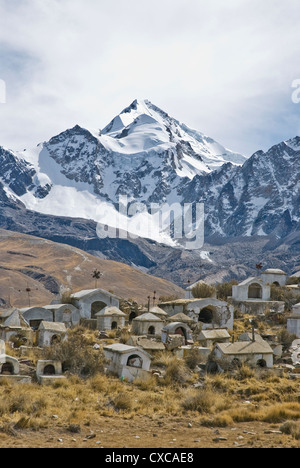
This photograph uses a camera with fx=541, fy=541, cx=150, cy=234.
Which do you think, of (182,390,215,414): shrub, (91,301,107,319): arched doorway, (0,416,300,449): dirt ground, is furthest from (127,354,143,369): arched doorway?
(91,301,107,319): arched doorway

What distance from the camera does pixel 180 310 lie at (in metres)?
44.4

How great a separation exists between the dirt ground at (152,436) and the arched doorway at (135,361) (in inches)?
306

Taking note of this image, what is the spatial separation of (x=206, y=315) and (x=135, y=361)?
17528mm

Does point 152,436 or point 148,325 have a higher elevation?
point 148,325

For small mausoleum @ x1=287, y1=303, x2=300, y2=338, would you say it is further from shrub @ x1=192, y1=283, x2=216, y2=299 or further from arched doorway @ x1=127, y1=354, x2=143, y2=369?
arched doorway @ x1=127, y1=354, x2=143, y2=369

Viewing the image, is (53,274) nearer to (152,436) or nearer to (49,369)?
(49,369)

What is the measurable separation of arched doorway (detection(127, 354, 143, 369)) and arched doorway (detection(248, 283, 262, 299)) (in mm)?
25164

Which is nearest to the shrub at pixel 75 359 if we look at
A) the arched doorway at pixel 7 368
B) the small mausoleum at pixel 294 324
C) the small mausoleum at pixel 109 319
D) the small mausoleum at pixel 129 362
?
the small mausoleum at pixel 129 362

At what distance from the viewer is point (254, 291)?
51469 millimetres

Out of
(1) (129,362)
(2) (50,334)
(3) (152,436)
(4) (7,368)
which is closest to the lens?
(3) (152,436)

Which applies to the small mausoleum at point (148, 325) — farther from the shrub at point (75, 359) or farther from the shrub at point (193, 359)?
the shrub at point (75, 359)

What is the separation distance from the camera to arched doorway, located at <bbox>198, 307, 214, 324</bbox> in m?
44.1

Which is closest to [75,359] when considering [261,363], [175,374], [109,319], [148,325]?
[175,374]

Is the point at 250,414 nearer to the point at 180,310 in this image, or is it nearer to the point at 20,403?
the point at 20,403
